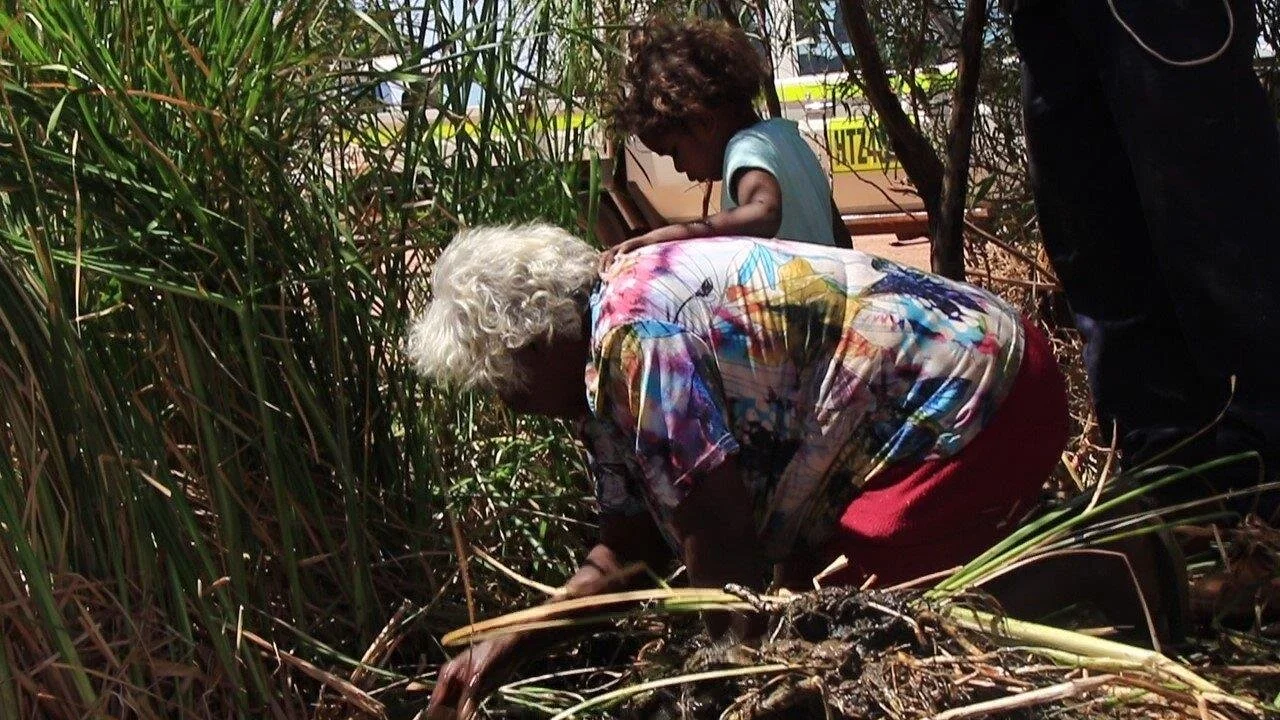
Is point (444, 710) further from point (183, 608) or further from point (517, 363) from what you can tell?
point (517, 363)

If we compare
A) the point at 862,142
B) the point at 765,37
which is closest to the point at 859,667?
the point at 765,37

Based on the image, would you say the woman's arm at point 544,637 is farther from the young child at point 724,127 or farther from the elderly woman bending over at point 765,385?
the young child at point 724,127

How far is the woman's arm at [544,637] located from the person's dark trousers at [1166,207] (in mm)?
1003

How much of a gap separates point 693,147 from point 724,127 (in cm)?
7

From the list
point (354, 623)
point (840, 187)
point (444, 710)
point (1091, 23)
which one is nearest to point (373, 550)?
point (354, 623)

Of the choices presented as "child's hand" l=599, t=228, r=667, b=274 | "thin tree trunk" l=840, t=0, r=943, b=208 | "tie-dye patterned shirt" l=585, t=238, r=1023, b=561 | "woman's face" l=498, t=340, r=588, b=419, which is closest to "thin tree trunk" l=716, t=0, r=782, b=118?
"thin tree trunk" l=840, t=0, r=943, b=208

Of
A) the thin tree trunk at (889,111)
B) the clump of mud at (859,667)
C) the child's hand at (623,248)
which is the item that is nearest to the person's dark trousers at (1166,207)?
the thin tree trunk at (889,111)

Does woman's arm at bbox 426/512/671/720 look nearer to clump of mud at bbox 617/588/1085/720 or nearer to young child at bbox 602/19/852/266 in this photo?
clump of mud at bbox 617/588/1085/720

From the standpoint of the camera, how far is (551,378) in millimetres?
2104

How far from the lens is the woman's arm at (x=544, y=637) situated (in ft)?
7.25

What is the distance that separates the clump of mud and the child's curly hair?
4.15 feet

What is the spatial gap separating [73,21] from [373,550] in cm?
95

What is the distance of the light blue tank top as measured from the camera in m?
2.89

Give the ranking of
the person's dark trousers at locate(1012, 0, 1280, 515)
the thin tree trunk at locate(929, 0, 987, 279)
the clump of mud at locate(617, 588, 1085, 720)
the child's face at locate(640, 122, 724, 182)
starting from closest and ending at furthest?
the clump of mud at locate(617, 588, 1085, 720)
the person's dark trousers at locate(1012, 0, 1280, 515)
the child's face at locate(640, 122, 724, 182)
the thin tree trunk at locate(929, 0, 987, 279)
